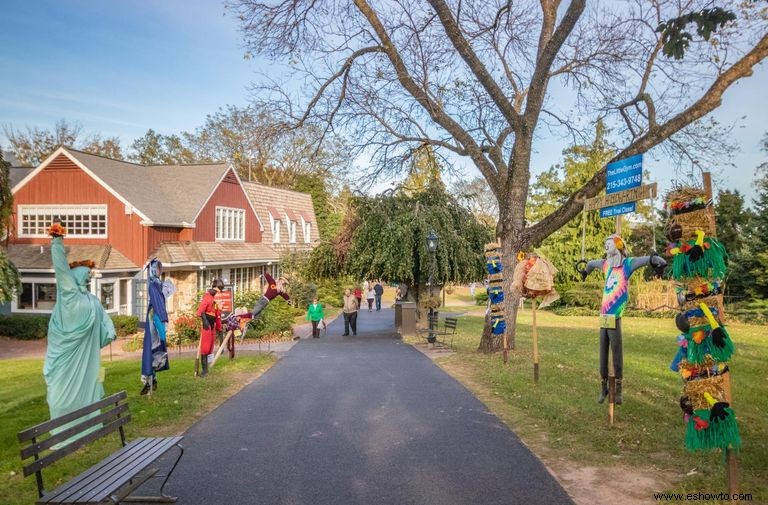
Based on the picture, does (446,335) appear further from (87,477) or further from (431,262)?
(87,477)

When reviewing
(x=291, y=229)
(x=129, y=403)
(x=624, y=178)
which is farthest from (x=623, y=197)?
(x=291, y=229)

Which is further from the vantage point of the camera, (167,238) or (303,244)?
(303,244)

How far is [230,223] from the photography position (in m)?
34.0

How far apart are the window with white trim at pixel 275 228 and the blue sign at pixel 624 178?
3309 cm

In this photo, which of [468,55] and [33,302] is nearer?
[468,55]

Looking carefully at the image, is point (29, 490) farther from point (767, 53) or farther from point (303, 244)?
point (303, 244)

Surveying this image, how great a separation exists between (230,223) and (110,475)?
1180 inches

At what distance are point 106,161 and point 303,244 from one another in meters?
16.9

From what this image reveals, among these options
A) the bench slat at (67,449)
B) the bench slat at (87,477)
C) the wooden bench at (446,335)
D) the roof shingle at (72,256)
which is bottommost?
the wooden bench at (446,335)

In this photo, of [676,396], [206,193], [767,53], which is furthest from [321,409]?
[206,193]

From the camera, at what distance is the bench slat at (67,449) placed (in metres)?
4.49

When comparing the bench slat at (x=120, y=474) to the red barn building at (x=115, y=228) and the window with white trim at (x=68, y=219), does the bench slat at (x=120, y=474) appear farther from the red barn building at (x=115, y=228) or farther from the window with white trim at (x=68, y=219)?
the window with white trim at (x=68, y=219)

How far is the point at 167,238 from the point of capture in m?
28.8

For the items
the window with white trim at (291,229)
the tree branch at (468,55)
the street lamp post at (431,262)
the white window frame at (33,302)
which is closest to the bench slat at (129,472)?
the tree branch at (468,55)
